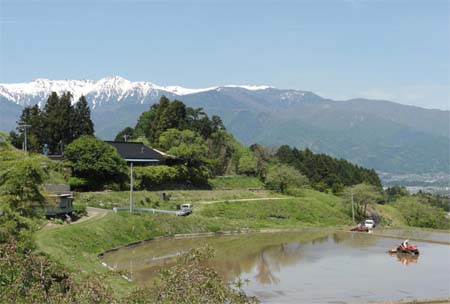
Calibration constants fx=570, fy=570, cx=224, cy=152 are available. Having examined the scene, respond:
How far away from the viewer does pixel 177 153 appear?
52125 millimetres

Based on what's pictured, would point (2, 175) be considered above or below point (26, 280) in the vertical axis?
above

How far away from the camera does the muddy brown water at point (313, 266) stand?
19734 mm

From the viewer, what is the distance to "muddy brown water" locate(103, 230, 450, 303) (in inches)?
777

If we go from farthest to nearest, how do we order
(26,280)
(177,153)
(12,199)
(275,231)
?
(177,153), (275,231), (12,199), (26,280)

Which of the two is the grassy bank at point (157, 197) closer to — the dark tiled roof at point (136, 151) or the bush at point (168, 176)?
the bush at point (168, 176)

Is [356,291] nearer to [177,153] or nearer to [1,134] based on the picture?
[1,134]

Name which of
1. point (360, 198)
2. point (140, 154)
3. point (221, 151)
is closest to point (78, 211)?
point (140, 154)

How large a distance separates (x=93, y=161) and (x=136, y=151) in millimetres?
8473

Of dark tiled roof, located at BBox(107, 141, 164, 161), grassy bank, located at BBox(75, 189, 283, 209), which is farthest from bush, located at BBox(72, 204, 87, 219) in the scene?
dark tiled roof, located at BBox(107, 141, 164, 161)

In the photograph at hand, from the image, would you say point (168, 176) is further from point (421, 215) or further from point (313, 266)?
point (313, 266)

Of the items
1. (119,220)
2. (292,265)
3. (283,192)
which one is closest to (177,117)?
(283,192)

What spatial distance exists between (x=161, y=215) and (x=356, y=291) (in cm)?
1897

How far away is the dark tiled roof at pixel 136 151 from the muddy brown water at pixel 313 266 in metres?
17.2

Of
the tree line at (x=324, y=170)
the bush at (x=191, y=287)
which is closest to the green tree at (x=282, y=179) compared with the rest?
the tree line at (x=324, y=170)
